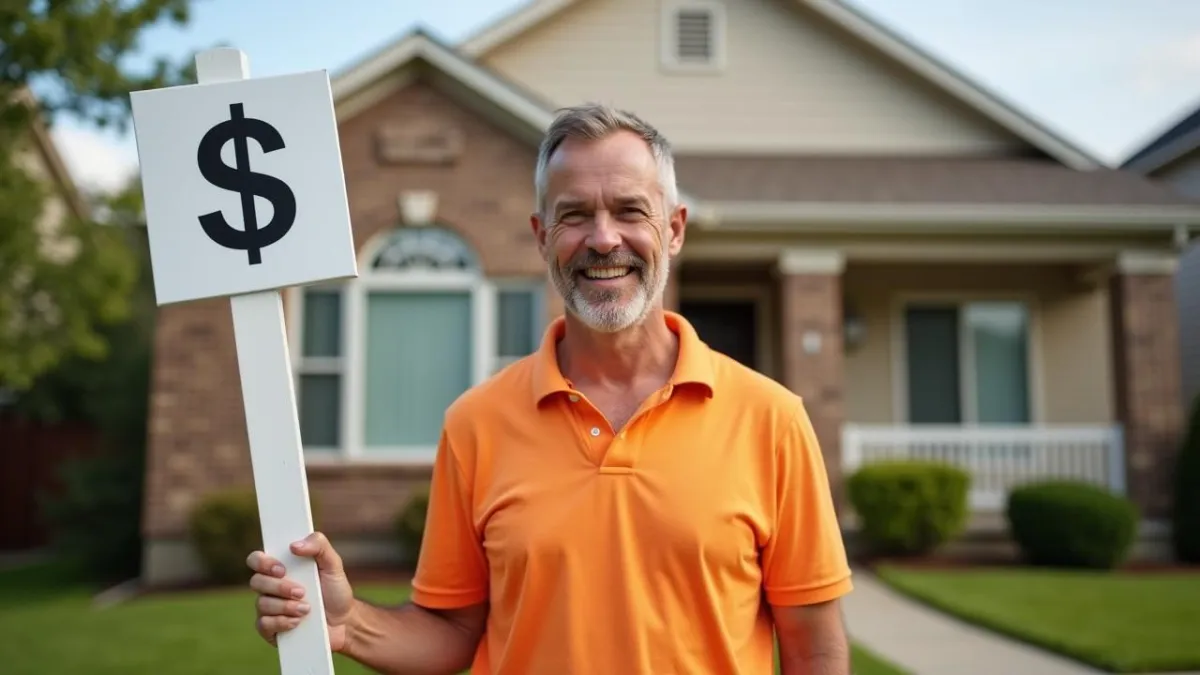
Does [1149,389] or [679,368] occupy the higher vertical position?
[679,368]

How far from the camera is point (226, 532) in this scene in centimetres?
838

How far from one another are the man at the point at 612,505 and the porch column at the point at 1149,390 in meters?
9.12

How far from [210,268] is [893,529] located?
8026mm

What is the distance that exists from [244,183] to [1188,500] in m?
9.74

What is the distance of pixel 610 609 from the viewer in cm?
174

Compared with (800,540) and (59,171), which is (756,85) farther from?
(59,171)

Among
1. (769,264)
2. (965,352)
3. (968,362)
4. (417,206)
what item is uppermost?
(417,206)

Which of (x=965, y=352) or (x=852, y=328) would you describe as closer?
(x=852, y=328)

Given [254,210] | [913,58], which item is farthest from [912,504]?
[254,210]

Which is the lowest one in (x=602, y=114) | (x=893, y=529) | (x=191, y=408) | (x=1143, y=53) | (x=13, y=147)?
(x=893, y=529)

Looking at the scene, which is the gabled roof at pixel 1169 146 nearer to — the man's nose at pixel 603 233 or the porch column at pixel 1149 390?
the porch column at pixel 1149 390

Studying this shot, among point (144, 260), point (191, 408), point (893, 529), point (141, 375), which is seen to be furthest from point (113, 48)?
point (144, 260)

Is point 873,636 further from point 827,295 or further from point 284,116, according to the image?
point 284,116

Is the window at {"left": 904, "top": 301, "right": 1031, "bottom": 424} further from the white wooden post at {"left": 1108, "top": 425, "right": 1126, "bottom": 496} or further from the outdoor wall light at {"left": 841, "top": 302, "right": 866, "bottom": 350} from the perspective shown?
the white wooden post at {"left": 1108, "top": 425, "right": 1126, "bottom": 496}
